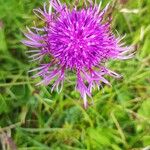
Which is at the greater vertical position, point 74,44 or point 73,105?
point 74,44

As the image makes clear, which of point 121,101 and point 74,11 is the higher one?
point 74,11

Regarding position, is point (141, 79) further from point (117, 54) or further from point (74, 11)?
point (74, 11)

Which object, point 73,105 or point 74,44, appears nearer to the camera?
point 74,44

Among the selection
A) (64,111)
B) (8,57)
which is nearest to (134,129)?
(64,111)

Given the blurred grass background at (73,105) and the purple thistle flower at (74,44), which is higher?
the purple thistle flower at (74,44)

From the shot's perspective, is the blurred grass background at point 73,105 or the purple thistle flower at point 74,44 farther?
the blurred grass background at point 73,105

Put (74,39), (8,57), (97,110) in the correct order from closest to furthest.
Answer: (74,39), (8,57), (97,110)
